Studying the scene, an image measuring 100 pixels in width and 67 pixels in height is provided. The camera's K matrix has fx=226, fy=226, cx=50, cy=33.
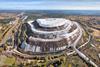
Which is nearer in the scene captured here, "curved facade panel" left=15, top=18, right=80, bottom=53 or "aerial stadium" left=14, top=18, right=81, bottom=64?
"aerial stadium" left=14, top=18, right=81, bottom=64

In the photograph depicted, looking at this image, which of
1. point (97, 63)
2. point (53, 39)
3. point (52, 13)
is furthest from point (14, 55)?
point (52, 13)

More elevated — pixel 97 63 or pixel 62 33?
pixel 62 33

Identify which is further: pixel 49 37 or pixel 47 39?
pixel 49 37

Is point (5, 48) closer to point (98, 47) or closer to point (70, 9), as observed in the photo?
point (98, 47)

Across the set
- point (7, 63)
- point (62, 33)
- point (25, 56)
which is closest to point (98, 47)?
point (62, 33)

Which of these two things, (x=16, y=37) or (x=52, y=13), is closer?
(x=16, y=37)

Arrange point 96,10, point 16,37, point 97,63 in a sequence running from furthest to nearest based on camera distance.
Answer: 1. point 96,10
2. point 16,37
3. point 97,63

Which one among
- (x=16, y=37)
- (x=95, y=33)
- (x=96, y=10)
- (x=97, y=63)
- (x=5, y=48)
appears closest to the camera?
(x=97, y=63)

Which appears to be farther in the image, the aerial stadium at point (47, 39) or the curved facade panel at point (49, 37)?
the curved facade panel at point (49, 37)

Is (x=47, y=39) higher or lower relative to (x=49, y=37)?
lower
